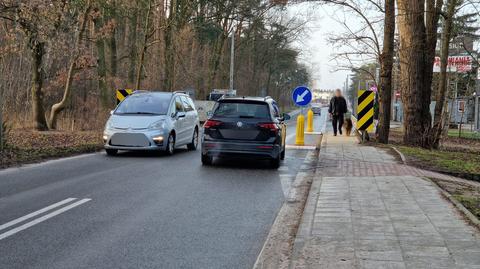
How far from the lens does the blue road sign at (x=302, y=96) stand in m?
19.1

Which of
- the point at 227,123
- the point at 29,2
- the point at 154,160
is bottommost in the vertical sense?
the point at 154,160

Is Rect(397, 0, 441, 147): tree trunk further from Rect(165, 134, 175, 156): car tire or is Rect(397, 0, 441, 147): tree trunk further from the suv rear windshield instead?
Rect(165, 134, 175, 156): car tire

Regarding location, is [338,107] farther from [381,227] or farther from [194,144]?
[381,227]

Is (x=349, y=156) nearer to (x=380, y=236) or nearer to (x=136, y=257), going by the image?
(x=380, y=236)

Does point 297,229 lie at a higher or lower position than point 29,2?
lower

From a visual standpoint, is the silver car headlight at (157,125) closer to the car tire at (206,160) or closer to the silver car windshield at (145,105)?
the silver car windshield at (145,105)

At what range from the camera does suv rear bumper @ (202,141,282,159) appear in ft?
40.3

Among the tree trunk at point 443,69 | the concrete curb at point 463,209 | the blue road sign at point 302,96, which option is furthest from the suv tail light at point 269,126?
the tree trunk at point 443,69

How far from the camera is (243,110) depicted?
12672mm

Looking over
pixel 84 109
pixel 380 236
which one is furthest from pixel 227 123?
pixel 84 109

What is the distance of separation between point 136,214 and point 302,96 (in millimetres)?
12575

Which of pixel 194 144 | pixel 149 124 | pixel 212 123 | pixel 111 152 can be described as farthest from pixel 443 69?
pixel 111 152

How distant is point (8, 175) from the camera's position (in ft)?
34.5

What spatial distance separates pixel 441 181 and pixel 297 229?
472 cm
